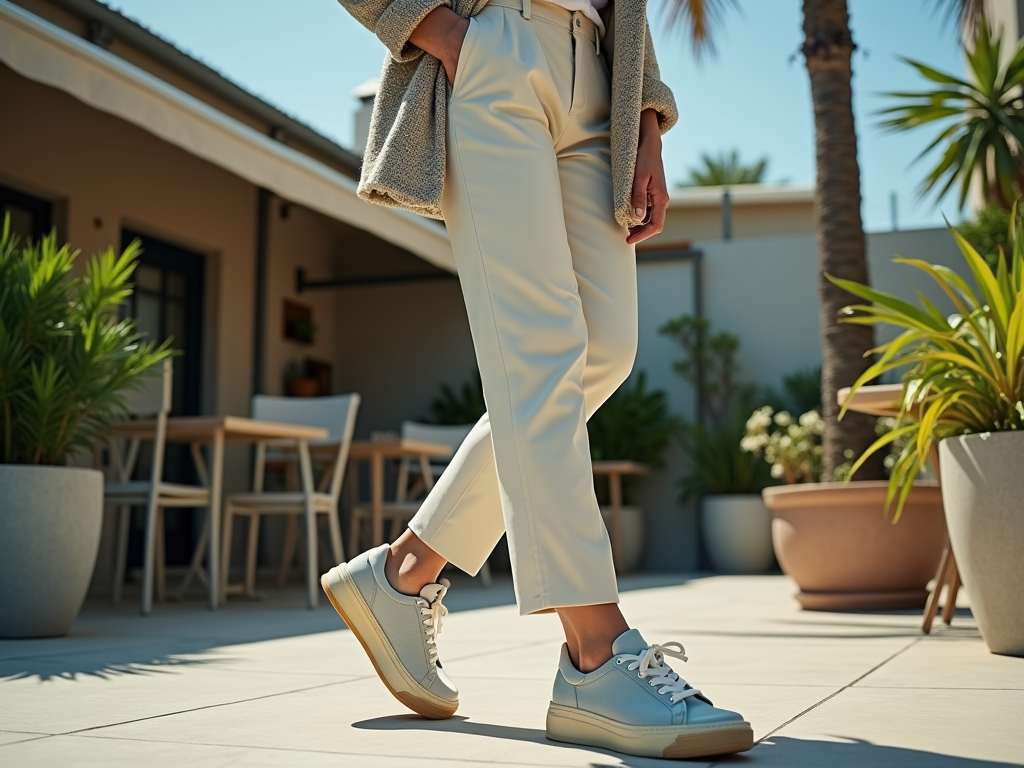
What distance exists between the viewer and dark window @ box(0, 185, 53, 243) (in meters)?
5.90

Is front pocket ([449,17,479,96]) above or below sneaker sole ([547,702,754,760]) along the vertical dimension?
above

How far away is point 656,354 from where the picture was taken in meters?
8.65

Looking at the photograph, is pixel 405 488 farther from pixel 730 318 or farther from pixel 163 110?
pixel 730 318

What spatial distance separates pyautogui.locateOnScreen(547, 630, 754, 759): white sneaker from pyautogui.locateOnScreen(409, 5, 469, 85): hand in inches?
32.2

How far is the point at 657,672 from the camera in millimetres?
1395

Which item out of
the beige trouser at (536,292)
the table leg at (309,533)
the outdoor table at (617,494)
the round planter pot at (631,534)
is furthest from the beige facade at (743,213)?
the beige trouser at (536,292)

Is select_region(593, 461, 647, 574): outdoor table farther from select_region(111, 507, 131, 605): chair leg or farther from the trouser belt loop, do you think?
the trouser belt loop

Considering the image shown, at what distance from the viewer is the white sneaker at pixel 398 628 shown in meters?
1.62

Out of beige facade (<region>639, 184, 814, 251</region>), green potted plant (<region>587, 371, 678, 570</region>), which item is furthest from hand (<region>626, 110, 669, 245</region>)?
beige facade (<region>639, 184, 814, 251</region>)

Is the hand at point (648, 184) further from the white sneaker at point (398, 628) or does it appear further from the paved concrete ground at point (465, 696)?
the paved concrete ground at point (465, 696)

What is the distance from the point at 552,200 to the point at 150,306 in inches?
237

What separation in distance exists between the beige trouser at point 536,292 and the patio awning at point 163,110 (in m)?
2.67

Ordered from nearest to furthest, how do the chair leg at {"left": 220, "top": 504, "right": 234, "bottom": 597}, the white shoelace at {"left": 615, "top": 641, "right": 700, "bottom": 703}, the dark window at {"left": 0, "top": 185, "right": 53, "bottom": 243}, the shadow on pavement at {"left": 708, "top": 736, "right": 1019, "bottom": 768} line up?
the shadow on pavement at {"left": 708, "top": 736, "right": 1019, "bottom": 768} → the white shoelace at {"left": 615, "top": 641, "right": 700, "bottom": 703} → the chair leg at {"left": 220, "top": 504, "right": 234, "bottom": 597} → the dark window at {"left": 0, "top": 185, "right": 53, "bottom": 243}

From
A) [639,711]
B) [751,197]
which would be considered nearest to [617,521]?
[639,711]
